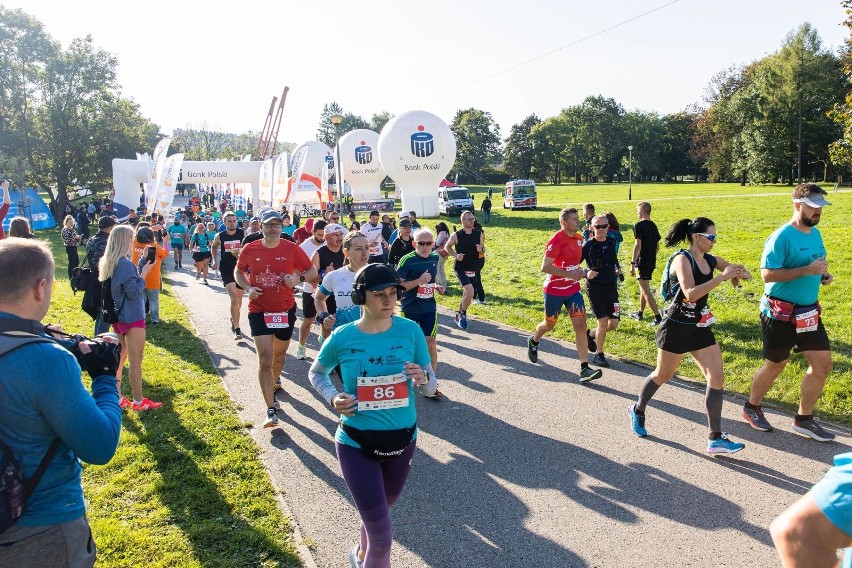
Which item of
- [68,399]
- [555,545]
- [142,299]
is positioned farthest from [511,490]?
[142,299]

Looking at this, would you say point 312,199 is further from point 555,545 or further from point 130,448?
point 555,545

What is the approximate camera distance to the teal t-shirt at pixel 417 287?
6.63 m

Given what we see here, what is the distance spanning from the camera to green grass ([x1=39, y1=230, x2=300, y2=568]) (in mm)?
3781

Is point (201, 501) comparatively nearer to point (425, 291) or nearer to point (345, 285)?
point (345, 285)

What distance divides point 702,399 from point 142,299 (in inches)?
241

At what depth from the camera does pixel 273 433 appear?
5742 millimetres

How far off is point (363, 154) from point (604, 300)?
1592 inches

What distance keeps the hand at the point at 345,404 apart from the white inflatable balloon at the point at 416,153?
3224 centimetres

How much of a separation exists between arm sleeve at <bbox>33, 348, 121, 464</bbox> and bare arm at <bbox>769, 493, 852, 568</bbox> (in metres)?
2.21

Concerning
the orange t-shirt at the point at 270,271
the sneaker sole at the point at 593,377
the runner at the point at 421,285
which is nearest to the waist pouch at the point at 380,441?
the orange t-shirt at the point at 270,271

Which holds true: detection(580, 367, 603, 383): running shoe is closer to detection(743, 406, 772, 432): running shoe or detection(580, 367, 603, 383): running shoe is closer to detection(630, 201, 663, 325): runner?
detection(743, 406, 772, 432): running shoe

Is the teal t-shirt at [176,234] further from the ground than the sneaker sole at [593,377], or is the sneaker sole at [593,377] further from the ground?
the teal t-shirt at [176,234]

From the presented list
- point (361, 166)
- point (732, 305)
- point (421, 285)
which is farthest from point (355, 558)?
point (361, 166)

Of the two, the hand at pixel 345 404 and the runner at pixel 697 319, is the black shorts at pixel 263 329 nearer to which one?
the hand at pixel 345 404
